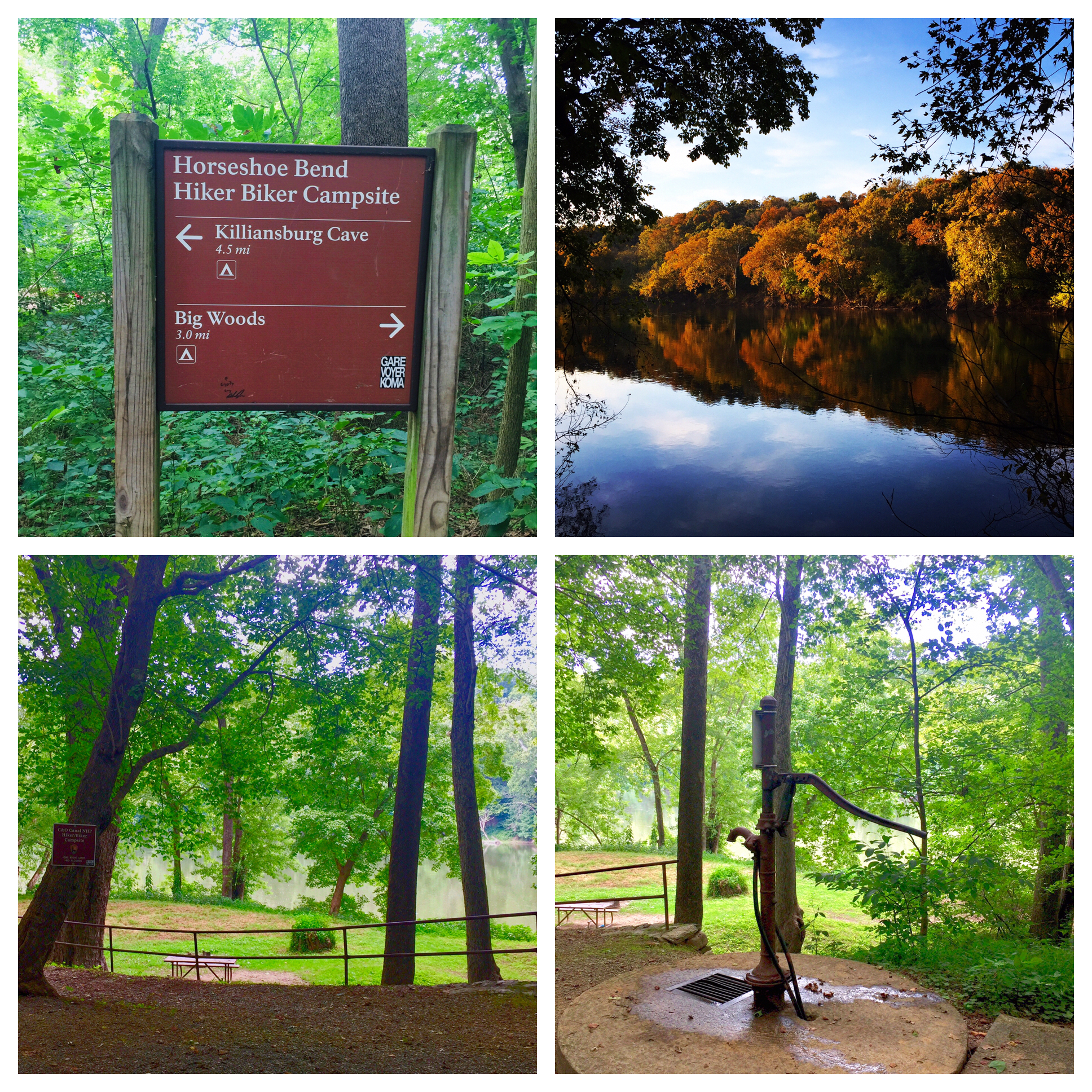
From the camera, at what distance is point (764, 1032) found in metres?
2.52

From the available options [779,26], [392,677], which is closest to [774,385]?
[779,26]

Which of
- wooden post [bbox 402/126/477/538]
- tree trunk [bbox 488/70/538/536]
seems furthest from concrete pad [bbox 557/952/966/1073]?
tree trunk [bbox 488/70/538/536]

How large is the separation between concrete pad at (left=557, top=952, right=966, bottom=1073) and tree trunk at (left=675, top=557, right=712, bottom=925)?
39.4 inches

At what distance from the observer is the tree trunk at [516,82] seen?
4.62m

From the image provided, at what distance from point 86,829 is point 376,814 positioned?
134 centimetres

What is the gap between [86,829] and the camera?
2998 millimetres

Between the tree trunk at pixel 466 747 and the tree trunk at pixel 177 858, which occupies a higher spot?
the tree trunk at pixel 466 747

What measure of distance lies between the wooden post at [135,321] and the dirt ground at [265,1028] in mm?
1897

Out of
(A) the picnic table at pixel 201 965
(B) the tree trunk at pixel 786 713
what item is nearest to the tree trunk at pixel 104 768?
(A) the picnic table at pixel 201 965

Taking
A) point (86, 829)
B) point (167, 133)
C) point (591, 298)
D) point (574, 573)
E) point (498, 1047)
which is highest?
point (167, 133)

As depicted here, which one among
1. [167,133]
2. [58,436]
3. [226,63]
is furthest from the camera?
[226,63]

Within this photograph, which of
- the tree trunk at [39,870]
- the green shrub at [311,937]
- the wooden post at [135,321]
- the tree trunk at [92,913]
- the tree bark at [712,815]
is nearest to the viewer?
the wooden post at [135,321]

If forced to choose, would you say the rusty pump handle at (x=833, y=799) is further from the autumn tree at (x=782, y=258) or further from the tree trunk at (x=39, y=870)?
the tree trunk at (x=39, y=870)

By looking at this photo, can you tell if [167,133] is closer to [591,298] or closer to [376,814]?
[591,298]
